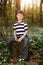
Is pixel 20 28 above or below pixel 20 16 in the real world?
below

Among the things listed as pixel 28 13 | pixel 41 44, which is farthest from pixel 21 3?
pixel 41 44

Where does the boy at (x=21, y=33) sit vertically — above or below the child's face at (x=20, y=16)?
below

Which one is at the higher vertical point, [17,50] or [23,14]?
[23,14]

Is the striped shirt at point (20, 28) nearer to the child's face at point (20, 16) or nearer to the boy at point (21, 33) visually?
the boy at point (21, 33)

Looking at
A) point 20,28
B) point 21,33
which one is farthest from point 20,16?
point 21,33

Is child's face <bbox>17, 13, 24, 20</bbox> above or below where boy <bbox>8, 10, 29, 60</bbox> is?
above

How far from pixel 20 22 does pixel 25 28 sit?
0.16 metres

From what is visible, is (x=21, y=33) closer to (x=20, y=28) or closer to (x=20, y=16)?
(x=20, y=28)

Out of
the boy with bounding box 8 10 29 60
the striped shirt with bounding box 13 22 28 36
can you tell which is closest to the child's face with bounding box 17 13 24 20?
the boy with bounding box 8 10 29 60

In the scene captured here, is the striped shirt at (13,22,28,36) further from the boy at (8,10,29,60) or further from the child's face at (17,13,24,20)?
the child's face at (17,13,24,20)

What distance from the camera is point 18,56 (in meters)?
7.01

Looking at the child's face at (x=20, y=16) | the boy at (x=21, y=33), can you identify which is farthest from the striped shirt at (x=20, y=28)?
the child's face at (x=20, y=16)

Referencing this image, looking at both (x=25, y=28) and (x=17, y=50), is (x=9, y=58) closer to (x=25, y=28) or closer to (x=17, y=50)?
(x=17, y=50)

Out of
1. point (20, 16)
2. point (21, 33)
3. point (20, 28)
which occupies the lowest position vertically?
point (21, 33)
